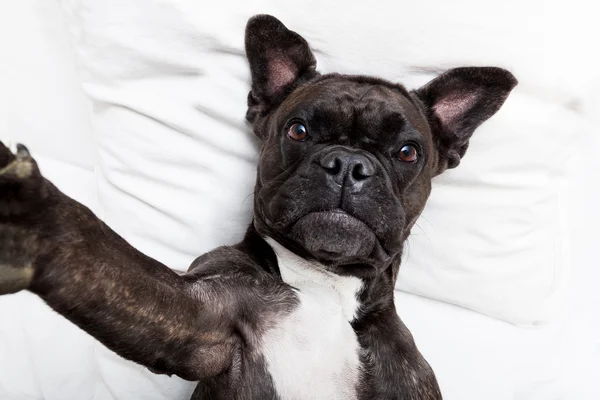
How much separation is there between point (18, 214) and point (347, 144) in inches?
47.4

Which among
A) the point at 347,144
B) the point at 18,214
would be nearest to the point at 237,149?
the point at 347,144

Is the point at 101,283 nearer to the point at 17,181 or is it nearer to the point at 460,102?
the point at 17,181

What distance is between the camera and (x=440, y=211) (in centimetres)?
288

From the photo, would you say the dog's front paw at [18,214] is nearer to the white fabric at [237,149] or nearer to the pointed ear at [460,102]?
the white fabric at [237,149]

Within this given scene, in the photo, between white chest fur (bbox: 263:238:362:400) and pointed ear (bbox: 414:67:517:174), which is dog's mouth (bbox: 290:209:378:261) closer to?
white chest fur (bbox: 263:238:362:400)

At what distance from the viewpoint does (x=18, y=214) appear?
1354 millimetres

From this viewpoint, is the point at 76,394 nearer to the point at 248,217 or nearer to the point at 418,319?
the point at 248,217

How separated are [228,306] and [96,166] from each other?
1.23m

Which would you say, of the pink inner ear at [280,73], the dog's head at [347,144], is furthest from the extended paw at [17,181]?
the pink inner ear at [280,73]

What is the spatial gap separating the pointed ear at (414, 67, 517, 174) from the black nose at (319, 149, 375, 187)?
687mm

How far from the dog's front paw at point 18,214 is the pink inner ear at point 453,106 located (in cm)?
169

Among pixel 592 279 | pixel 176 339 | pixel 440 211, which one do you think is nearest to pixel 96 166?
pixel 176 339

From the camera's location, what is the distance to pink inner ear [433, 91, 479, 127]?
261 centimetres

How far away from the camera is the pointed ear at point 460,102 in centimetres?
253
